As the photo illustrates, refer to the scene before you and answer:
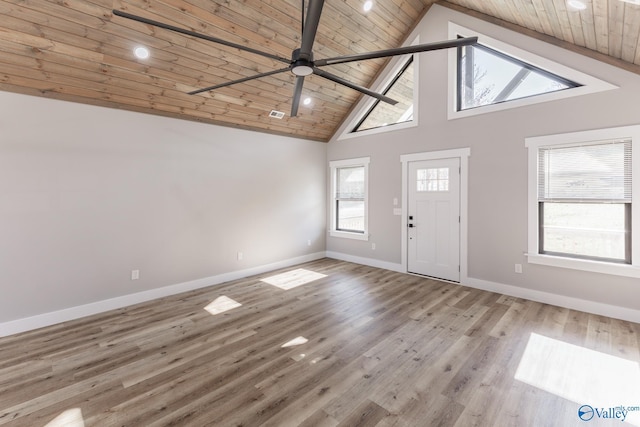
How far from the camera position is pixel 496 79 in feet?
14.3

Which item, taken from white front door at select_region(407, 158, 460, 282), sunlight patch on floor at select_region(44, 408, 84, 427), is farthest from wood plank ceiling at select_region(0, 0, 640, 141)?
sunlight patch on floor at select_region(44, 408, 84, 427)

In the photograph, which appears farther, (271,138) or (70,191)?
(271,138)

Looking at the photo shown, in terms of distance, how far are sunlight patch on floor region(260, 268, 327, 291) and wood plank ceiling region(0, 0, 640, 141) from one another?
277 centimetres

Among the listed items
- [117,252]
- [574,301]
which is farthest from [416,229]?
[117,252]

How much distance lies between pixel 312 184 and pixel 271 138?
54.4 inches

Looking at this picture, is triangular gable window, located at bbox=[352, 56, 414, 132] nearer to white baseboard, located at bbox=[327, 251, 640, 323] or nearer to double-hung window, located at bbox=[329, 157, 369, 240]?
double-hung window, located at bbox=[329, 157, 369, 240]

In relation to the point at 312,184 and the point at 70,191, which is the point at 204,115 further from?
the point at 312,184

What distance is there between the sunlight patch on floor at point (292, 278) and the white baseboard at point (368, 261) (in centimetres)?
112

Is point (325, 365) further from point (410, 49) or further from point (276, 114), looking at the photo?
point (276, 114)

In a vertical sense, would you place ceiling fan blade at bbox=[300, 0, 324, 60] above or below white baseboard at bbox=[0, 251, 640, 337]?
above

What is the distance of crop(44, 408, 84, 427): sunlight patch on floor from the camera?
190cm

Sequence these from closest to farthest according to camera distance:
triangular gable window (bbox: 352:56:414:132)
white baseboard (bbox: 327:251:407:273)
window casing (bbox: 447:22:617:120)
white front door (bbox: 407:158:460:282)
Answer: window casing (bbox: 447:22:617:120) < white front door (bbox: 407:158:460:282) < triangular gable window (bbox: 352:56:414:132) < white baseboard (bbox: 327:251:407:273)

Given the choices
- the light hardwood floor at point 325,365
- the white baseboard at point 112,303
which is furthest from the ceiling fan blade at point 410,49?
the white baseboard at point 112,303

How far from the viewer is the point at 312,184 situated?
6.40 m
